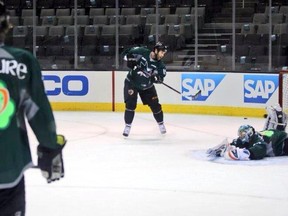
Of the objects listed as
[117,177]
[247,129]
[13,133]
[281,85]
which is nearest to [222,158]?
[247,129]

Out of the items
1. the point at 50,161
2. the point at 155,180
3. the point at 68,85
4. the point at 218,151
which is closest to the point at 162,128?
the point at 218,151

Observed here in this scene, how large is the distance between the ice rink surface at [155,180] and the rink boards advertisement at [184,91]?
→ 5.01 feet

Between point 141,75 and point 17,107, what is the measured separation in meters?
6.09

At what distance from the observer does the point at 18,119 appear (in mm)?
2074

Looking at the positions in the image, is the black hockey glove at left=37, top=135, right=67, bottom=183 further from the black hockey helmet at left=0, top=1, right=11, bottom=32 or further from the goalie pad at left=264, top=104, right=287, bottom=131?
the goalie pad at left=264, top=104, right=287, bottom=131

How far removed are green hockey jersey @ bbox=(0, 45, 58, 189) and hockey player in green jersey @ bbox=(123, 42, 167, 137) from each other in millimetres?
5996

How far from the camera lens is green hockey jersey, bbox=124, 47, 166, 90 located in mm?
8109

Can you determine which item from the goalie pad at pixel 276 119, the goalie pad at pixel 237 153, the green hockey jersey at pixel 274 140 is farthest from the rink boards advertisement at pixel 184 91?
the goalie pad at pixel 237 153

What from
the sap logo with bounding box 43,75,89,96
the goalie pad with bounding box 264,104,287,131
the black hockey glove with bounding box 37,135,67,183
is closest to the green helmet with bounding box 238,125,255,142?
the goalie pad with bounding box 264,104,287,131

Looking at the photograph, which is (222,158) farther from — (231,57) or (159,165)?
(231,57)

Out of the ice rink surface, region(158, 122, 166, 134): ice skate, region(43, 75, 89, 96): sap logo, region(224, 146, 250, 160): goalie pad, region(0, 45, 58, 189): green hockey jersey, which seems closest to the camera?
region(0, 45, 58, 189): green hockey jersey

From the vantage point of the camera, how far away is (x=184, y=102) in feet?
34.9

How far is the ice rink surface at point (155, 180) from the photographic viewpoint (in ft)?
14.2

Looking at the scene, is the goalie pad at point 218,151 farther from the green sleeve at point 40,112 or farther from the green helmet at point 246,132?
the green sleeve at point 40,112
